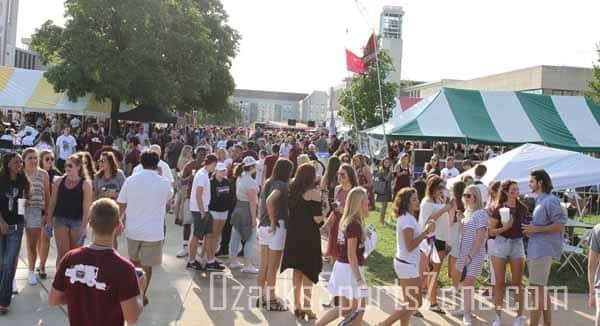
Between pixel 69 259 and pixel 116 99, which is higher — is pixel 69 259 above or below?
below

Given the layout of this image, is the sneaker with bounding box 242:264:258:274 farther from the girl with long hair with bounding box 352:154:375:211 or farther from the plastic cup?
the plastic cup

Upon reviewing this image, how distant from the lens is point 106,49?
86.0 ft

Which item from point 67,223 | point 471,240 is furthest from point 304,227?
point 67,223

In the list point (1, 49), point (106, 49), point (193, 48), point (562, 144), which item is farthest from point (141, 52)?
point (1, 49)

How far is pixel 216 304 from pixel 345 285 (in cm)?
208

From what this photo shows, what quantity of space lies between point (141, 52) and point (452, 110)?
47.3 ft

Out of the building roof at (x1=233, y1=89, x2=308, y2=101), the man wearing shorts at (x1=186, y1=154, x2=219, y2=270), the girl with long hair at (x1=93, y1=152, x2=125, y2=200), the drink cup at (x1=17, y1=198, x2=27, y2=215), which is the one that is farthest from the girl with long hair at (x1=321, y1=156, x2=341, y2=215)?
the building roof at (x1=233, y1=89, x2=308, y2=101)

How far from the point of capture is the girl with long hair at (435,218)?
6890mm

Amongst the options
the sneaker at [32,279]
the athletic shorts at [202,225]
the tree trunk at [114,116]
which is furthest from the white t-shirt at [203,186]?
the tree trunk at [114,116]

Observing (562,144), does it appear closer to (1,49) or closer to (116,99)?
(116,99)

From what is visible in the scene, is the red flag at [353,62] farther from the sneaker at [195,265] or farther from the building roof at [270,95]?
the building roof at [270,95]

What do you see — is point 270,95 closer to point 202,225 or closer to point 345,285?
point 202,225

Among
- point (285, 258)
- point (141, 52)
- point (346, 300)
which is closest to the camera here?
point (346, 300)

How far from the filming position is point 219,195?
8.05 meters
